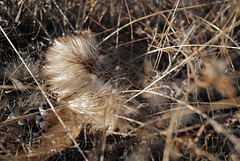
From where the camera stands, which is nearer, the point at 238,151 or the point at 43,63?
the point at 238,151

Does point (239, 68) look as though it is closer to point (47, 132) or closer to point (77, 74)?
point (77, 74)

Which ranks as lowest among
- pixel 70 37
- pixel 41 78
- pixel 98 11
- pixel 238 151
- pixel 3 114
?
pixel 238 151

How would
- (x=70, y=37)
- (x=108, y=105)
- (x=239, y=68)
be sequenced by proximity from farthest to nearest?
(x=239, y=68) < (x=70, y=37) < (x=108, y=105)

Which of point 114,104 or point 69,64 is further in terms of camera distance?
point 69,64

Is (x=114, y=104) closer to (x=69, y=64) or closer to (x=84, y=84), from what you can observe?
(x=84, y=84)

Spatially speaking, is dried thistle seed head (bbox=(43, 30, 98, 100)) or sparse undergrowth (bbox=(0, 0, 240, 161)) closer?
sparse undergrowth (bbox=(0, 0, 240, 161))

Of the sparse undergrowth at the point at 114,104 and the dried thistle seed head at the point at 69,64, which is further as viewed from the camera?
the dried thistle seed head at the point at 69,64

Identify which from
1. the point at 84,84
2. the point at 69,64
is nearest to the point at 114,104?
the point at 84,84

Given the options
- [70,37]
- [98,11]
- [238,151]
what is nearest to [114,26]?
[98,11]
